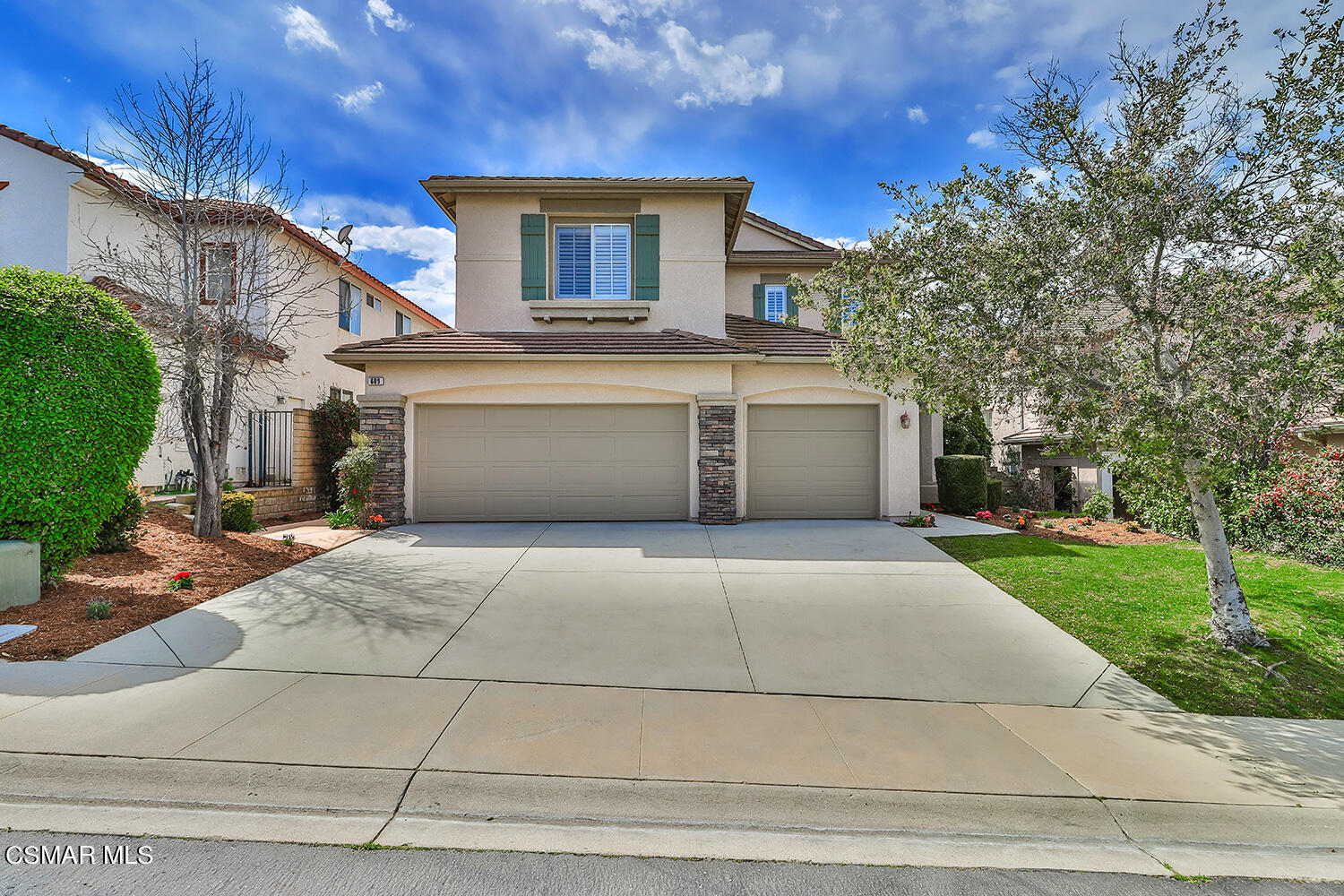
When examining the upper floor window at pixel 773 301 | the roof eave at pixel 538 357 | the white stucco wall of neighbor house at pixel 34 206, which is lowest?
the roof eave at pixel 538 357

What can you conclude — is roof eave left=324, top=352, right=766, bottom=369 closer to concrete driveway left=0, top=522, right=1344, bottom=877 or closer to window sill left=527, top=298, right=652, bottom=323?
window sill left=527, top=298, right=652, bottom=323

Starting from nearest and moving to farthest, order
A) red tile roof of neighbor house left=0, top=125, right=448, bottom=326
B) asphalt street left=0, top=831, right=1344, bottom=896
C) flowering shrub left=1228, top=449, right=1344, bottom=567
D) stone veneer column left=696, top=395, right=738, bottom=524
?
asphalt street left=0, top=831, right=1344, bottom=896
flowering shrub left=1228, top=449, right=1344, bottom=567
red tile roof of neighbor house left=0, top=125, right=448, bottom=326
stone veneer column left=696, top=395, right=738, bottom=524

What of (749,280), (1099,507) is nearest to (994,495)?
(1099,507)

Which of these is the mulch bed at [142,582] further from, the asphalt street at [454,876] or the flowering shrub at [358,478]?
the asphalt street at [454,876]

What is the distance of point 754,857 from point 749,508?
8.95 meters

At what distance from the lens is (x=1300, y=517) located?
8867mm

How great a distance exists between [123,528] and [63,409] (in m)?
2.54

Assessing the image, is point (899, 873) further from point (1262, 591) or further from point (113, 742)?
point (1262, 591)

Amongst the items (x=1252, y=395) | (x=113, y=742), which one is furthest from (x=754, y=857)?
(x=1252, y=395)

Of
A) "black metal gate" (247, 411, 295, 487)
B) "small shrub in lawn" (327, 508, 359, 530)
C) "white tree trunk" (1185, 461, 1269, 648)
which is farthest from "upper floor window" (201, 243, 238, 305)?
"white tree trunk" (1185, 461, 1269, 648)

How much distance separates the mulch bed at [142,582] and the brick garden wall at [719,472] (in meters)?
6.26

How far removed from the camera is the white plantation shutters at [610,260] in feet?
40.9

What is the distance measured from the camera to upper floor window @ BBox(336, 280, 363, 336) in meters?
18.0

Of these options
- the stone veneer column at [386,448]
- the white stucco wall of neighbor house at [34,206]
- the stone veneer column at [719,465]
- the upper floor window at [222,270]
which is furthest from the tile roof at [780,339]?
the white stucco wall of neighbor house at [34,206]
